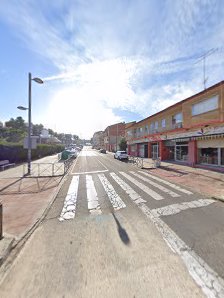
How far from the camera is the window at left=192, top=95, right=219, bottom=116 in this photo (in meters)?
15.3

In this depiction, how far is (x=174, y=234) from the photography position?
4.57m

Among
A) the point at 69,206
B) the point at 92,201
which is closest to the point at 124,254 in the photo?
the point at 69,206

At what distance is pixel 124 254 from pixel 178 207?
137 inches

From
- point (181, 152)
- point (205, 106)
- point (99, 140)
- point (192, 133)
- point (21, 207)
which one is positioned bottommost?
point (21, 207)

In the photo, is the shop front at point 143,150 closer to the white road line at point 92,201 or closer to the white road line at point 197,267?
the white road line at point 92,201

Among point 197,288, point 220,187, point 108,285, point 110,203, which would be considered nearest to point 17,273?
point 108,285

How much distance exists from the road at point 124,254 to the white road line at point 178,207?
32 millimetres

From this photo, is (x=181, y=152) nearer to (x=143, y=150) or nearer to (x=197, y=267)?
(x=143, y=150)

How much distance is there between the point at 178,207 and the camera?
6547 millimetres

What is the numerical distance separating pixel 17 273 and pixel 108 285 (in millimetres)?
1621

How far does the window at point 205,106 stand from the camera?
15.3 metres

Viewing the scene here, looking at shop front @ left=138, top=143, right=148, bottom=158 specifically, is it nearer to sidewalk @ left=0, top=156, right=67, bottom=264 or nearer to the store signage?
the store signage

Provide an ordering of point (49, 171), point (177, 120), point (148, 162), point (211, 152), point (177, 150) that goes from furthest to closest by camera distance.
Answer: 1. point (148, 162)
2. point (177, 150)
3. point (177, 120)
4. point (211, 152)
5. point (49, 171)

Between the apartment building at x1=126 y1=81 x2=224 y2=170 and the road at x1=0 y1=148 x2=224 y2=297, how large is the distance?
10.8 metres
